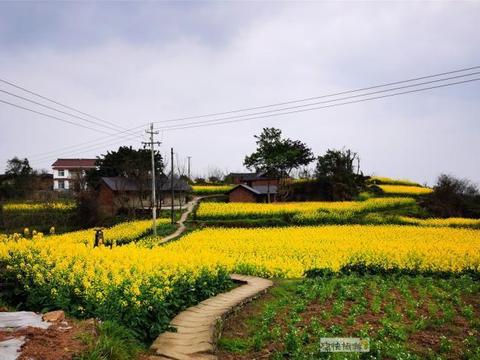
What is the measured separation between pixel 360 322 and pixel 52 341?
629 centimetres

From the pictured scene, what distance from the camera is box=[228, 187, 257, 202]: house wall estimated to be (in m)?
57.9

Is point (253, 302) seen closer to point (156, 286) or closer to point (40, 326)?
point (156, 286)

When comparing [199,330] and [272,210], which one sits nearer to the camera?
[199,330]

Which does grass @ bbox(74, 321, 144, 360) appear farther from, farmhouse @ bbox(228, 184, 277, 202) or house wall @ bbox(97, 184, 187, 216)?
farmhouse @ bbox(228, 184, 277, 202)

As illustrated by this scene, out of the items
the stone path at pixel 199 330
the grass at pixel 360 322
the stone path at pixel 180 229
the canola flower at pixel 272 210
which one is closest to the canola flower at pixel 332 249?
the stone path at pixel 199 330

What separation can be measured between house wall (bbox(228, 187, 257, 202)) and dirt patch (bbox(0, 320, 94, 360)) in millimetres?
51597

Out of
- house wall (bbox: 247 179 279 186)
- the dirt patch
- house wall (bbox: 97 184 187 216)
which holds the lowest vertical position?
the dirt patch

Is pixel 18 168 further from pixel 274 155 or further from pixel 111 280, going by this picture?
pixel 111 280

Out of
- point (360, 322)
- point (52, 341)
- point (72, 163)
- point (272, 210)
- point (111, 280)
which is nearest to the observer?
point (52, 341)

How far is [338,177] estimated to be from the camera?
56094 mm

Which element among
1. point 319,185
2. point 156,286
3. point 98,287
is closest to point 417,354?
point 156,286

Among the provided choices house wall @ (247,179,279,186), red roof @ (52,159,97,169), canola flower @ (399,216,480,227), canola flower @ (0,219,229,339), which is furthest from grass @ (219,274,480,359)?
red roof @ (52,159,97,169)

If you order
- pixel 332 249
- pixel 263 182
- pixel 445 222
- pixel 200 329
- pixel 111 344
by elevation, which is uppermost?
pixel 263 182

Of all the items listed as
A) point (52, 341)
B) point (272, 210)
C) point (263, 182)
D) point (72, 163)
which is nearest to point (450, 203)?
point (272, 210)
